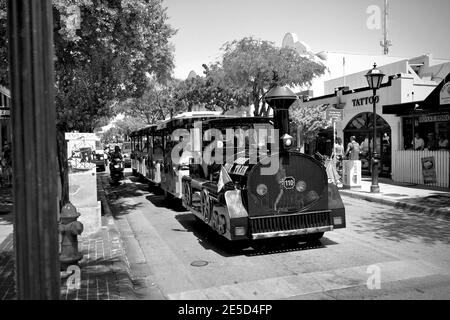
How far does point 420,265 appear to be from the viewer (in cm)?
599

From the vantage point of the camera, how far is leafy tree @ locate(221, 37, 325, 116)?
2161cm

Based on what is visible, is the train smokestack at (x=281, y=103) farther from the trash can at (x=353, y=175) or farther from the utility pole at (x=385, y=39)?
the utility pole at (x=385, y=39)

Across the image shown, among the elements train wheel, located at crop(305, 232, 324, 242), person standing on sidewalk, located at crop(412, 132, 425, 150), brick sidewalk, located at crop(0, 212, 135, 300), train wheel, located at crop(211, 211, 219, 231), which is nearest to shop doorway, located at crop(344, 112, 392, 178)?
person standing on sidewalk, located at crop(412, 132, 425, 150)

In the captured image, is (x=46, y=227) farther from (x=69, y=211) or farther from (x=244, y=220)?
(x=244, y=220)

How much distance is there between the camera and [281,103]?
21.7 feet

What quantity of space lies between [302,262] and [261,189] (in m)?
1.28

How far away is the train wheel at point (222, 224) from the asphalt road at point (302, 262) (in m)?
0.40

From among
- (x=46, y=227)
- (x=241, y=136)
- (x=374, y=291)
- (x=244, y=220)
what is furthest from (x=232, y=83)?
(x=46, y=227)

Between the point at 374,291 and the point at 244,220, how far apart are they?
2216 millimetres

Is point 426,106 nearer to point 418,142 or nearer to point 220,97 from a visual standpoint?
point 418,142

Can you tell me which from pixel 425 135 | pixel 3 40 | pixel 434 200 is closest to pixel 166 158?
pixel 3 40

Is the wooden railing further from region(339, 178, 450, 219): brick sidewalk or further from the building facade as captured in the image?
region(339, 178, 450, 219): brick sidewalk

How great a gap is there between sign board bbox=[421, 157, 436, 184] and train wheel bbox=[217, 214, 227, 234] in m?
10.5

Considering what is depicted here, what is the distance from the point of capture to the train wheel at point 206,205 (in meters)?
7.66
